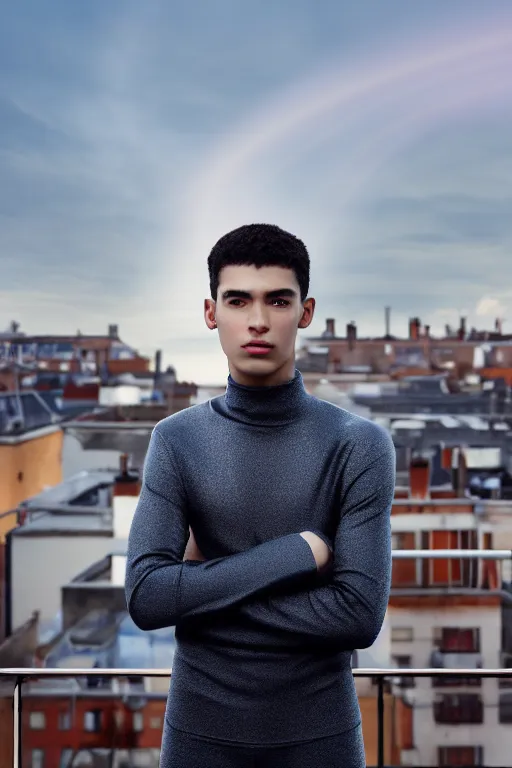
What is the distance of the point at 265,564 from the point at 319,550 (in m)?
0.06

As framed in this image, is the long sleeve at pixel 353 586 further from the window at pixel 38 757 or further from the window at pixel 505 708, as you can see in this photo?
the window at pixel 505 708

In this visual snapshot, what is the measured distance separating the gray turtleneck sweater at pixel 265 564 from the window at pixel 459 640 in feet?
20.9

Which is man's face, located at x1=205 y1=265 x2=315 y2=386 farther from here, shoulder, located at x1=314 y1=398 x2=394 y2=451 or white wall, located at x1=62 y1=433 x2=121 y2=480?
white wall, located at x1=62 y1=433 x2=121 y2=480

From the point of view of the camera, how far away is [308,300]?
0.89 metres

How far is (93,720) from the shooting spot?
5441mm

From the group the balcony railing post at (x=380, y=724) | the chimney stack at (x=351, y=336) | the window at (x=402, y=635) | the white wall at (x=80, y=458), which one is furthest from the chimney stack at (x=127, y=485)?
the chimney stack at (x=351, y=336)

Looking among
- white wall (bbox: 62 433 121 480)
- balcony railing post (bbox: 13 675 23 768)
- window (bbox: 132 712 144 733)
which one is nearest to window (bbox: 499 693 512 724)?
window (bbox: 132 712 144 733)

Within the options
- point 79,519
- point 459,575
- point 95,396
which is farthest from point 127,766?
point 95,396

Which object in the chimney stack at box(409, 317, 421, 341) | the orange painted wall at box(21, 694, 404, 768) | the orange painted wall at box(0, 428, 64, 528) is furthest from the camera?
the chimney stack at box(409, 317, 421, 341)

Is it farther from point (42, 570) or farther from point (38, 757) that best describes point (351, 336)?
point (38, 757)

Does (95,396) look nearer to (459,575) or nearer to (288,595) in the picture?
(459,575)

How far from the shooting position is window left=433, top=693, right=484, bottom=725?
5768mm

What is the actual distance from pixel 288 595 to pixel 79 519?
255 inches

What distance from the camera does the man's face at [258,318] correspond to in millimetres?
834
